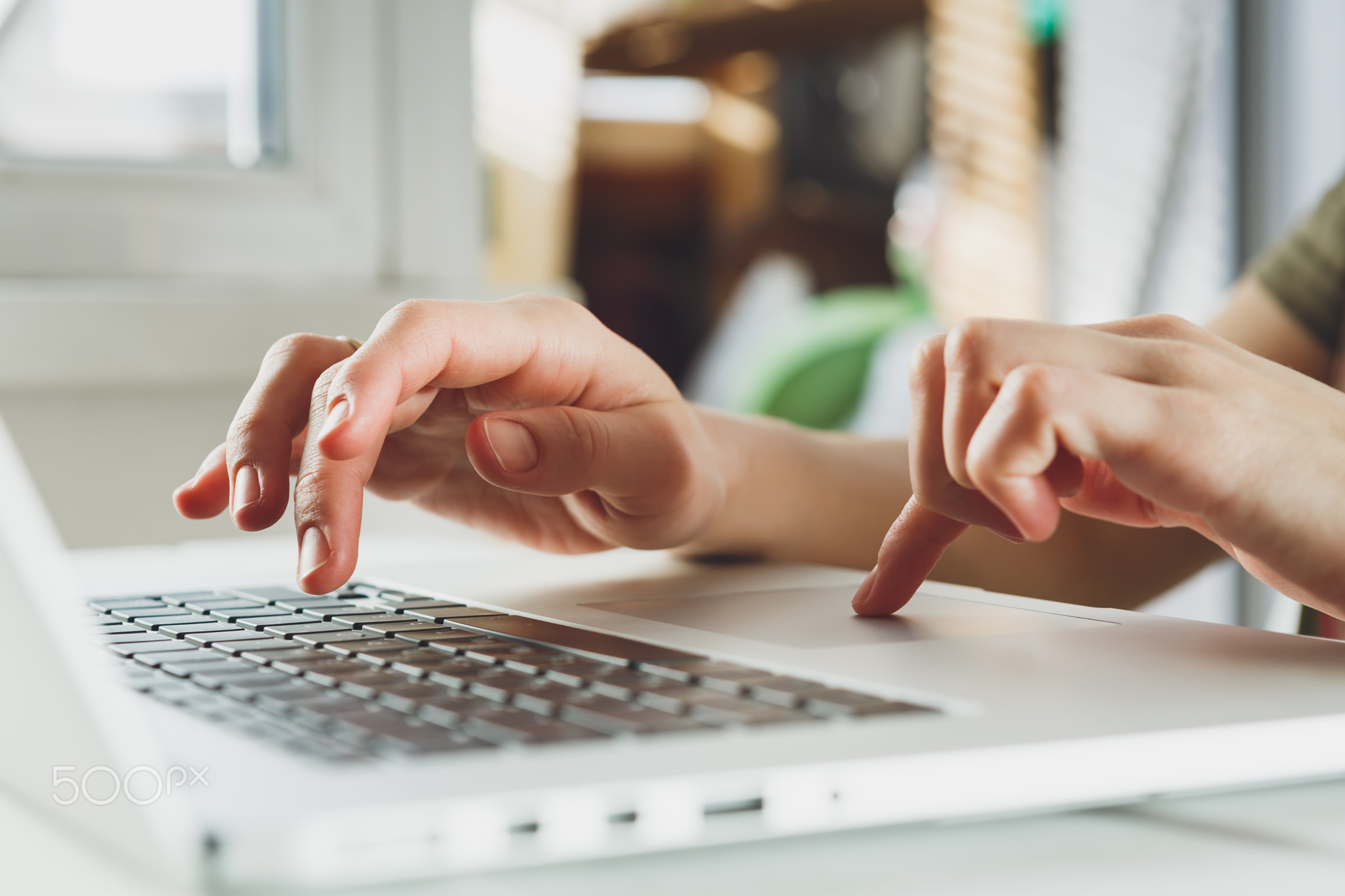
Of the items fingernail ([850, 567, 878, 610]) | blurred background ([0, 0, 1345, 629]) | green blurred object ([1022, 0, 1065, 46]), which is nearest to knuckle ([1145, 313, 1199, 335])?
fingernail ([850, 567, 878, 610])

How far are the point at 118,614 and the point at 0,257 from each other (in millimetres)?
634

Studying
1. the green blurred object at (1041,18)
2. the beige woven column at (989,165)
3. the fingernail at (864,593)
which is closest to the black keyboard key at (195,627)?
the fingernail at (864,593)

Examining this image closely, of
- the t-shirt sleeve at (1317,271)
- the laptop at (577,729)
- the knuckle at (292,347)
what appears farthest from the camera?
the t-shirt sleeve at (1317,271)

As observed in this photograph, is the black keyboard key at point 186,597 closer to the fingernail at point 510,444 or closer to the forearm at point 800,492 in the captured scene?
the fingernail at point 510,444

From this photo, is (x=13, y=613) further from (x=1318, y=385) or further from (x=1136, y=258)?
(x=1136, y=258)

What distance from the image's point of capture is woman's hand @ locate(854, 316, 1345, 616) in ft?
1.12

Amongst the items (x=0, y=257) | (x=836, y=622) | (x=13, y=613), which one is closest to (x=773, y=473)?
(x=836, y=622)

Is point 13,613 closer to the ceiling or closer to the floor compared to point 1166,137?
closer to the floor

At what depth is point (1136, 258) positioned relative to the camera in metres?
1.94

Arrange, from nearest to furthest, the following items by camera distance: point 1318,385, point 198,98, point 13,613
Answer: point 13,613, point 1318,385, point 198,98

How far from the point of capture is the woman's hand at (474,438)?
439mm

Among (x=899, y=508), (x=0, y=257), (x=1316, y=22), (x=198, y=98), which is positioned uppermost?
(x=1316, y=22)

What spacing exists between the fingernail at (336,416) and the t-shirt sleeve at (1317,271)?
669 mm

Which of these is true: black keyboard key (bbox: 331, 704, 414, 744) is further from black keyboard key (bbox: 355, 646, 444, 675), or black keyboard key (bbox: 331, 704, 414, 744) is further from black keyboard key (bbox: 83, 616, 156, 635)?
black keyboard key (bbox: 83, 616, 156, 635)
